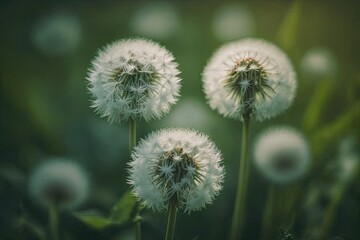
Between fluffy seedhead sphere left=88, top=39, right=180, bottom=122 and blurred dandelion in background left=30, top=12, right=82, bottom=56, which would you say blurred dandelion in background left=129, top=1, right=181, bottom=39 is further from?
fluffy seedhead sphere left=88, top=39, right=180, bottom=122

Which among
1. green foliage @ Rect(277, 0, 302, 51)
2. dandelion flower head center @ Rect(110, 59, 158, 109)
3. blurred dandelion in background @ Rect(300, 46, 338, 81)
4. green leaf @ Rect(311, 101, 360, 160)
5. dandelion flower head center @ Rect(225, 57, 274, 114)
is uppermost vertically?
blurred dandelion in background @ Rect(300, 46, 338, 81)

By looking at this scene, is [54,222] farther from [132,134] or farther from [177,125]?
[177,125]

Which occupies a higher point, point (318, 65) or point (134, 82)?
point (318, 65)

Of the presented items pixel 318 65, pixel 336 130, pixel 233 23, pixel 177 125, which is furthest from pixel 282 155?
pixel 233 23

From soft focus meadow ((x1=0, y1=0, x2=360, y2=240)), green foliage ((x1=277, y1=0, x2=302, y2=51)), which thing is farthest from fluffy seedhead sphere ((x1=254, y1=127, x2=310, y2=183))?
green foliage ((x1=277, y1=0, x2=302, y2=51))

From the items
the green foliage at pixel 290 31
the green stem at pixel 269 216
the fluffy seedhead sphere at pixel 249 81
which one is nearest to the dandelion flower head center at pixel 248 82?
the fluffy seedhead sphere at pixel 249 81

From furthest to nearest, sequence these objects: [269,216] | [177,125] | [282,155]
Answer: [177,125], [282,155], [269,216]

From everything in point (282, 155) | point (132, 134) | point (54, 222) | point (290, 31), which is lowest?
point (54, 222)
